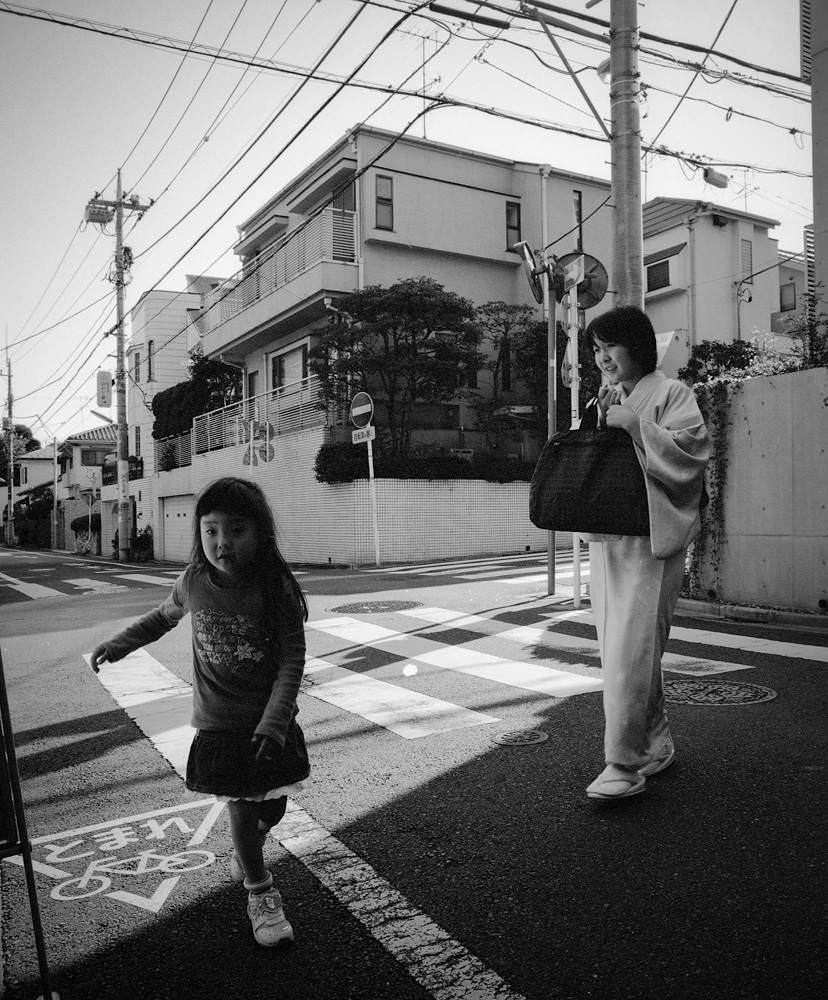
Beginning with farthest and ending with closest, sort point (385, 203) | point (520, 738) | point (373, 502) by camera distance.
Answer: point (385, 203), point (373, 502), point (520, 738)

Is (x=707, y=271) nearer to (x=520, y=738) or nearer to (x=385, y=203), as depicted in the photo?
(x=385, y=203)

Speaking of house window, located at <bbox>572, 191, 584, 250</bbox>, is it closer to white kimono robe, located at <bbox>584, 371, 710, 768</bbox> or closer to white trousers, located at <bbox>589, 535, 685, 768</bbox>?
white kimono robe, located at <bbox>584, 371, 710, 768</bbox>

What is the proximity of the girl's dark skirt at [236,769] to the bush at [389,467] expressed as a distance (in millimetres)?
15776

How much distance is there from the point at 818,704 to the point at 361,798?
2614mm

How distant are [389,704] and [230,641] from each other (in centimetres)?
270

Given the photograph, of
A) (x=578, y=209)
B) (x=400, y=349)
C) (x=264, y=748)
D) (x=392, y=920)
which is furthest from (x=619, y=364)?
(x=578, y=209)

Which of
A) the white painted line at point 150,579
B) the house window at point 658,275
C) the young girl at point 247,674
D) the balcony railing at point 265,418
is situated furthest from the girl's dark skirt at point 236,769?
the house window at point 658,275

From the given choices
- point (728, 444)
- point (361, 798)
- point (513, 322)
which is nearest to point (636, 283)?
point (728, 444)

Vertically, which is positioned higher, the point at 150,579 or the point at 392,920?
the point at 392,920

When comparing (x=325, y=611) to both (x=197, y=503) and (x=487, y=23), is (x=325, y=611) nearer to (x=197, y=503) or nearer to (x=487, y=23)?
(x=197, y=503)

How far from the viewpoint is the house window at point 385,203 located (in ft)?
69.5

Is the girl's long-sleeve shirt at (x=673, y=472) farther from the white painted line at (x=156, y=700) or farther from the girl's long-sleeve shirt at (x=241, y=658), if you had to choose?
the white painted line at (x=156, y=700)

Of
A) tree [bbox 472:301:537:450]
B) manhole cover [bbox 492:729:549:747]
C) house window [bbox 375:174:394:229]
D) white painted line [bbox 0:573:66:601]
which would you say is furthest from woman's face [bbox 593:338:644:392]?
house window [bbox 375:174:394:229]

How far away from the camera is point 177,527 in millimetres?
29359
